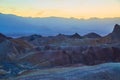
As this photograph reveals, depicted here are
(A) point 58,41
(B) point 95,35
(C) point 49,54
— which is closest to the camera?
(C) point 49,54

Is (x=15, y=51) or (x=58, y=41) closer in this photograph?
(x=15, y=51)

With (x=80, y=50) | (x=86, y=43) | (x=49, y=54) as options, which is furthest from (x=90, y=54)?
(x=86, y=43)

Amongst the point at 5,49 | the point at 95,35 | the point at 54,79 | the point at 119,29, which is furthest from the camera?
the point at 95,35

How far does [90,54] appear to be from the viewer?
43688 mm

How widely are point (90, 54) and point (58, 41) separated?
94.4 feet

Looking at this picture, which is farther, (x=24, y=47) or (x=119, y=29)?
(x=119, y=29)

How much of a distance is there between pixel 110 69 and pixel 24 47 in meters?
31.6

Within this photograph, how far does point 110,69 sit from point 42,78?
3781 mm

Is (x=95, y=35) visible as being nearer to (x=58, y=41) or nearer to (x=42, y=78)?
(x=58, y=41)

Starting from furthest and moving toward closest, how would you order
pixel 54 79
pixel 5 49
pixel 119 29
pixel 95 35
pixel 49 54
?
pixel 95 35, pixel 119 29, pixel 5 49, pixel 49 54, pixel 54 79

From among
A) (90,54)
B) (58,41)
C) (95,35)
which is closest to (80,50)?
(90,54)

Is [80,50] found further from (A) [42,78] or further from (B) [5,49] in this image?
(A) [42,78]

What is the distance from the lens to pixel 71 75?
1791 centimetres

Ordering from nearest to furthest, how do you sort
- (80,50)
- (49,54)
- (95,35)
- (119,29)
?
(49,54) < (80,50) < (119,29) < (95,35)
